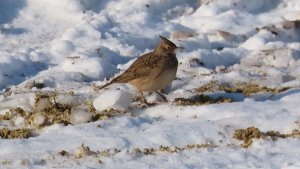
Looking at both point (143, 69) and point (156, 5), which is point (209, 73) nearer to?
point (143, 69)

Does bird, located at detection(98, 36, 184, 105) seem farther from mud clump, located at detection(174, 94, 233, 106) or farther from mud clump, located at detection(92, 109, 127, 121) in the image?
mud clump, located at detection(92, 109, 127, 121)

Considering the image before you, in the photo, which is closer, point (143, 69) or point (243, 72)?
point (143, 69)

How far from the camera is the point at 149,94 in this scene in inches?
360

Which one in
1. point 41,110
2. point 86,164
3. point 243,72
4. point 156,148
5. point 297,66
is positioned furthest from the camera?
point 297,66

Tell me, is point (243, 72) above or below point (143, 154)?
above

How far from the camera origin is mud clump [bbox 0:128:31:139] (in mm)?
7395

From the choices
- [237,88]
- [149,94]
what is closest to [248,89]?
[237,88]

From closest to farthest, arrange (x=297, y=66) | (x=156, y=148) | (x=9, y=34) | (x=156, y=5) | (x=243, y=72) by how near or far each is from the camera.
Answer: (x=156, y=148), (x=243, y=72), (x=297, y=66), (x=9, y=34), (x=156, y=5)

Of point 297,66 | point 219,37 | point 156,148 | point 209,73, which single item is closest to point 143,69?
point 156,148

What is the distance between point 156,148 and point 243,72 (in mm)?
4202

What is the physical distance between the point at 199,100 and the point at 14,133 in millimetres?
2353

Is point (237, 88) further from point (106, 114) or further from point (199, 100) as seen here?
point (106, 114)

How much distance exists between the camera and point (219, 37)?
13.2 meters

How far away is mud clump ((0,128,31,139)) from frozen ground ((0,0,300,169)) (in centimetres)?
1
